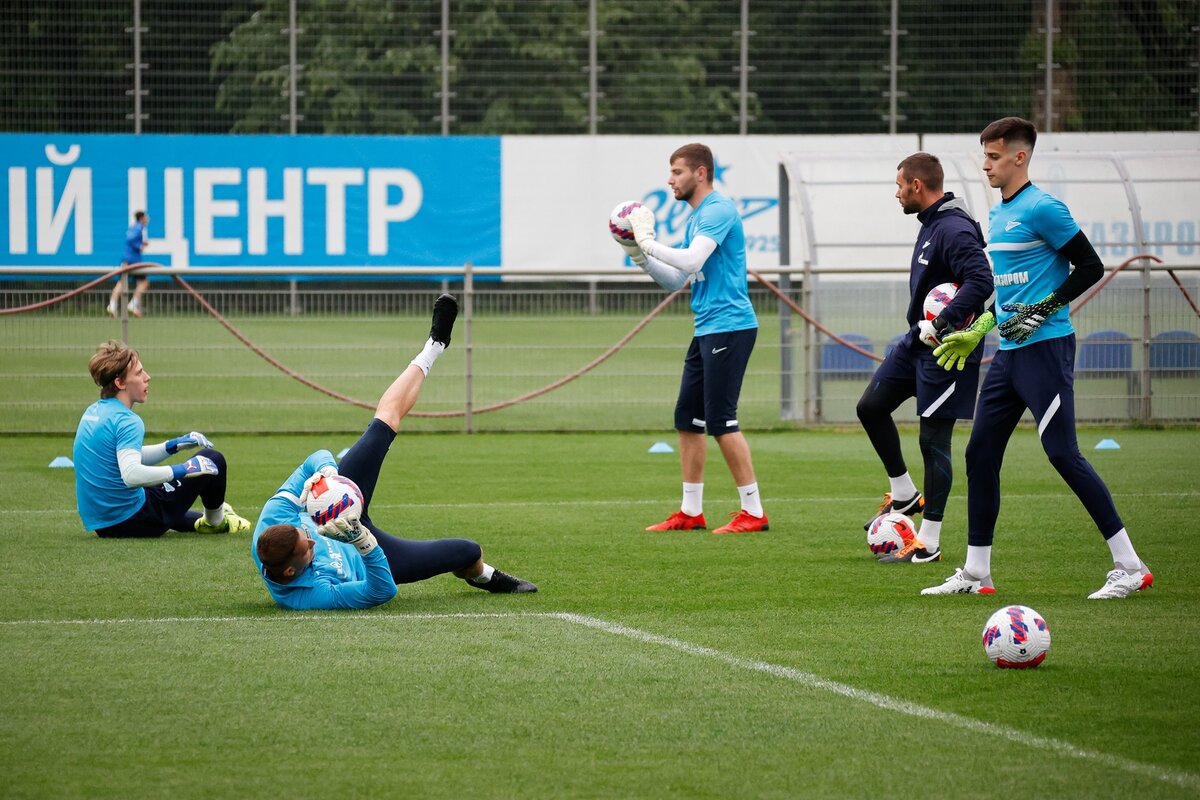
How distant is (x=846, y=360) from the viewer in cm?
1783

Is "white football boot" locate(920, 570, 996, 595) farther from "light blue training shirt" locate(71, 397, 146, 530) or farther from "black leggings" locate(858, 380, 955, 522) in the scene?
"light blue training shirt" locate(71, 397, 146, 530)

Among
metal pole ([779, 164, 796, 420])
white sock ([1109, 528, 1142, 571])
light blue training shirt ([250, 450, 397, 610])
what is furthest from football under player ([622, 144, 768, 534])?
metal pole ([779, 164, 796, 420])

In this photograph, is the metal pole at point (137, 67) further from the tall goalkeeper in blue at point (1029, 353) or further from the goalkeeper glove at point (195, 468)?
the tall goalkeeper in blue at point (1029, 353)

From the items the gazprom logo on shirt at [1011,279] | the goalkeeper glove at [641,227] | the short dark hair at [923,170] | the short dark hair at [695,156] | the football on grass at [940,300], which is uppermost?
the short dark hair at [695,156]

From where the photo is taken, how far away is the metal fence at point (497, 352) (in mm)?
17375

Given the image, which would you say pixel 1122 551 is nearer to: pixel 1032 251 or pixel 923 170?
pixel 1032 251

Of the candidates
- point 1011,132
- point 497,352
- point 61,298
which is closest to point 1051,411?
point 1011,132

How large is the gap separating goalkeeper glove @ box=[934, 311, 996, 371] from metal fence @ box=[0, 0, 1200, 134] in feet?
75.0

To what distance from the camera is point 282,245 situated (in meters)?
28.5

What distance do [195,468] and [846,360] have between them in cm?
1000

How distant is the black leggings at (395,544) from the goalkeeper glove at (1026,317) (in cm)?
284

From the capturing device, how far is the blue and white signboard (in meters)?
28.3

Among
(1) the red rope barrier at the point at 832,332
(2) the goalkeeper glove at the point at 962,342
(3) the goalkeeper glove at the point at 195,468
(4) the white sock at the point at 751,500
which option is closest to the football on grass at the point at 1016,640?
(2) the goalkeeper glove at the point at 962,342

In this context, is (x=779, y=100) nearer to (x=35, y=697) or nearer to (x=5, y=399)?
(x=5, y=399)
